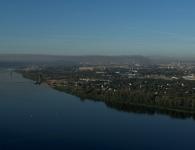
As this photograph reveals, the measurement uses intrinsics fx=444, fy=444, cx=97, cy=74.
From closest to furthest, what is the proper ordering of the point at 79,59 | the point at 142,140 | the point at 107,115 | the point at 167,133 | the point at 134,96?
the point at 142,140, the point at 167,133, the point at 107,115, the point at 134,96, the point at 79,59

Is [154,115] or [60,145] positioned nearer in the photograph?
[60,145]

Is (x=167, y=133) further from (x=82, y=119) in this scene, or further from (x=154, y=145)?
(x=82, y=119)

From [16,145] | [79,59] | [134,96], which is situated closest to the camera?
[16,145]

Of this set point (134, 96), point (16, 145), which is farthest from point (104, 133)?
point (134, 96)

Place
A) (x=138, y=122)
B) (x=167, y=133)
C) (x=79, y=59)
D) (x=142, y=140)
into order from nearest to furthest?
(x=142, y=140)
(x=167, y=133)
(x=138, y=122)
(x=79, y=59)

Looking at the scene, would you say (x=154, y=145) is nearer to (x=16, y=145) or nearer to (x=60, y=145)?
(x=60, y=145)

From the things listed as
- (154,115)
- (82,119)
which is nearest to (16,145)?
(82,119)
